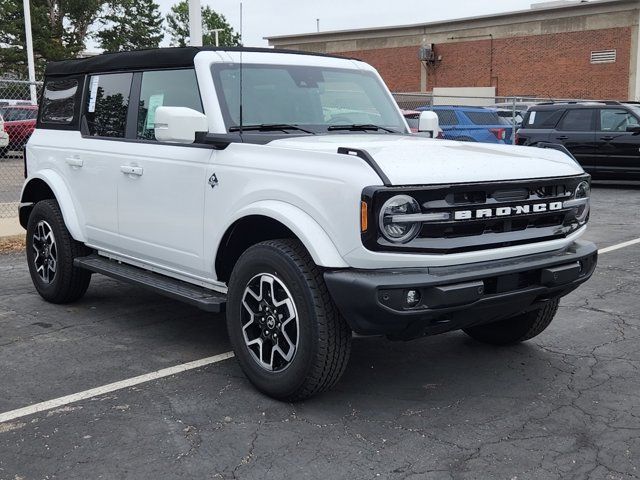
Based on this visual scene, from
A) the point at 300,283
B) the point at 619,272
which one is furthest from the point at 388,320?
the point at 619,272

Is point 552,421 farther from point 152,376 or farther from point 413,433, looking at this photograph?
point 152,376

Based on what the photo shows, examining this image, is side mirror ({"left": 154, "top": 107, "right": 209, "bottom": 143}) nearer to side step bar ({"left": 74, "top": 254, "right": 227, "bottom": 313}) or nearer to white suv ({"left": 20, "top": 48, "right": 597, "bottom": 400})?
white suv ({"left": 20, "top": 48, "right": 597, "bottom": 400})

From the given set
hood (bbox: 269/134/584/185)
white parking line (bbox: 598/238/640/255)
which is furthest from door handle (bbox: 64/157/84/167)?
white parking line (bbox: 598/238/640/255)

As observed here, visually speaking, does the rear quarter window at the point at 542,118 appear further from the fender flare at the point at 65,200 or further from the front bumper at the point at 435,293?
the front bumper at the point at 435,293

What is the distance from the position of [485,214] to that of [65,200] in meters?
A: 3.54

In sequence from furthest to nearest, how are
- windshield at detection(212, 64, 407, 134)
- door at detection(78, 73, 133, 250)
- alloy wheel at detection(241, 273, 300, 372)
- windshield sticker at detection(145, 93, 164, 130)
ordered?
door at detection(78, 73, 133, 250) < windshield sticker at detection(145, 93, 164, 130) < windshield at detection(212, 64, 407, 134) < alloy wheel at detection(241, 273, 300, 372)

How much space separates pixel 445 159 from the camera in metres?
3.89

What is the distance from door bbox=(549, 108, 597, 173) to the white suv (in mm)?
11195

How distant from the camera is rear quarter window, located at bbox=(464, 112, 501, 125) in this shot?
57.5 ft

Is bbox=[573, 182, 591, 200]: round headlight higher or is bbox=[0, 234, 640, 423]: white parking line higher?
bbox=[573, 182, 591, 200]: round headlight


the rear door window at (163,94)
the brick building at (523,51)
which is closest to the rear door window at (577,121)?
the rear door window at (163,94)

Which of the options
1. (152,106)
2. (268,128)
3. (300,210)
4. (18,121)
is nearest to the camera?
(300,210)

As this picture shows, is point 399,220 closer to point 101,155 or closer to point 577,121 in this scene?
point 101,155

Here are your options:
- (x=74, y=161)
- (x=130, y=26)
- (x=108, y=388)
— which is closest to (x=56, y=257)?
(x=74, y=161)
